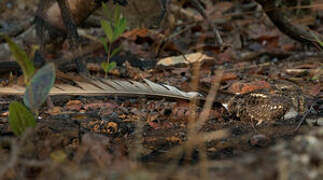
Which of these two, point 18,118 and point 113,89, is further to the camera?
point 113,89

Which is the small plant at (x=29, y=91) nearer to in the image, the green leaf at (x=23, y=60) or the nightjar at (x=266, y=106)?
the green leaf at (x=23, y=60)

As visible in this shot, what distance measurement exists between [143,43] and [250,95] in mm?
1912

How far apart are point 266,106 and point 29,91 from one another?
996mm

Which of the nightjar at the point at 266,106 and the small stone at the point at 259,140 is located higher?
the nightjar at the point at 266,106

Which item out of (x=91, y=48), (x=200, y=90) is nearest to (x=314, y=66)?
(x=200, y=90)

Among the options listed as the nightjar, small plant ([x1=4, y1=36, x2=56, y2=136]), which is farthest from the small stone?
small plant ([x1=4, y1=36, x2=56, y2=136])

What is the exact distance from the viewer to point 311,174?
2.79 feet

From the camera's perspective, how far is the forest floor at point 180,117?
2.95 ft

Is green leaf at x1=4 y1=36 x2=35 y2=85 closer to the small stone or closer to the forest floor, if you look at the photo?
the forest floor

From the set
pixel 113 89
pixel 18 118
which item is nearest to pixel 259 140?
pixel 113 89

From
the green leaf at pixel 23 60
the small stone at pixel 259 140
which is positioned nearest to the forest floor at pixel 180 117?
the small stone at pixel 259 140

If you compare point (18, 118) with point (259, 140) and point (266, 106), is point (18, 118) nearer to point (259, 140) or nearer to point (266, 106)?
point (259, 140)

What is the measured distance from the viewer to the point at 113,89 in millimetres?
1877

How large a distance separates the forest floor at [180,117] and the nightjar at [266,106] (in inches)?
1.2
